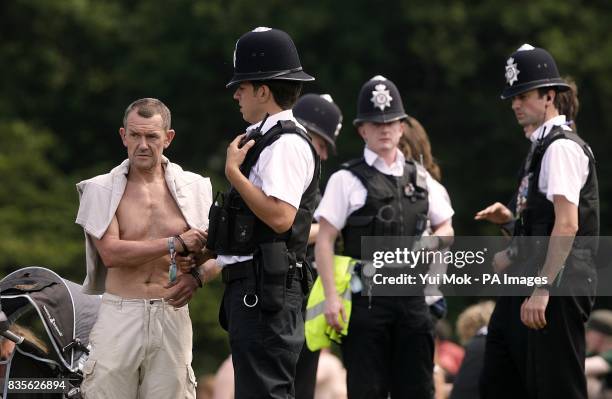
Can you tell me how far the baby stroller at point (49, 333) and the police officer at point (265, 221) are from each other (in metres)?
1.15

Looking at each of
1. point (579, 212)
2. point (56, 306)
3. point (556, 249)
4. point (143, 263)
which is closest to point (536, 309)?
point (556, 249)

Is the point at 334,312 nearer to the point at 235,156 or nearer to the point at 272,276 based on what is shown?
the point at 272,276

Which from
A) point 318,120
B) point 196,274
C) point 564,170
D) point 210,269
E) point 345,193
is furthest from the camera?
point 318,120

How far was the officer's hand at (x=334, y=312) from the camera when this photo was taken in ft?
26.6

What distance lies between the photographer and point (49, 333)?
732 centimetres

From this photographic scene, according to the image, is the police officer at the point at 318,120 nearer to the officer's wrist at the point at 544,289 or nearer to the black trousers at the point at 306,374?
the black trousers at the point at 306,374

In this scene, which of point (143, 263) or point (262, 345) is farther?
point (143, 263)

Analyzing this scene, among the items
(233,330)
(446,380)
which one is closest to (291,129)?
(233,330)

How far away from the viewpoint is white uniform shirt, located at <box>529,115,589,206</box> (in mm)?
7203

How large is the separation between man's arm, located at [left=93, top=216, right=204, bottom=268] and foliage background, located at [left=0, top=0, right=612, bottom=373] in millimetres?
16154

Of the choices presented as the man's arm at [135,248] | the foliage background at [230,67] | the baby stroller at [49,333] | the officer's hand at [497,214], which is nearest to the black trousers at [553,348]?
the officer's hand at [497,214]

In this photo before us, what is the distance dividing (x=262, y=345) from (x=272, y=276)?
335 mm

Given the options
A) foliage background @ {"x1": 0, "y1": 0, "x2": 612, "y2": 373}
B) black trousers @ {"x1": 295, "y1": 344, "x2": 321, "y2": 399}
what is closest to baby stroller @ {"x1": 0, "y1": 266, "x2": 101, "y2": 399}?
black trousers @ {"x1": 295, "y1": 344, "x2": 321, "y2": 399}

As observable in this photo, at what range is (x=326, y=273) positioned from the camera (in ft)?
27.0
